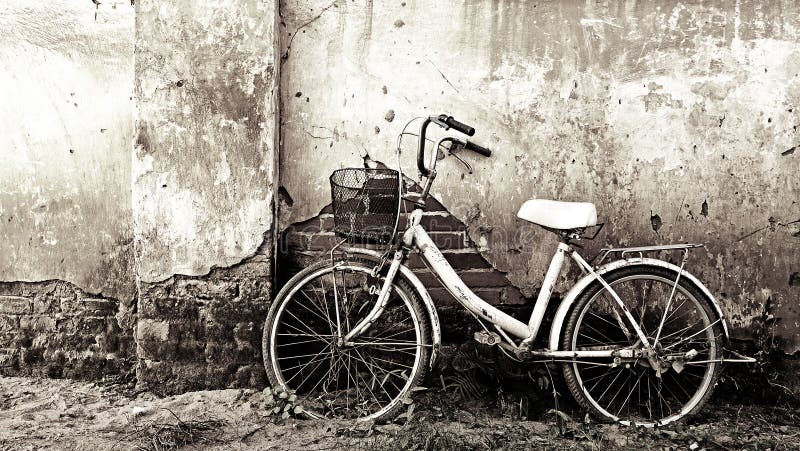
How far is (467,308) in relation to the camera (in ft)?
11.7

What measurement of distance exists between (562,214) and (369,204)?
94 centimetres

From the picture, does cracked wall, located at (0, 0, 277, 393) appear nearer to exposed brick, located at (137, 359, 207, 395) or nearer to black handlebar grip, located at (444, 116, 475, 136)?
exposed brick, located at (137, 359, 207, 395)

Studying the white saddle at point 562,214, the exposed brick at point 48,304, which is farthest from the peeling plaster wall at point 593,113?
the exposed brick at point 48,304

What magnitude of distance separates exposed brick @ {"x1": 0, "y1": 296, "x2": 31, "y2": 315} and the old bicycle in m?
1.52

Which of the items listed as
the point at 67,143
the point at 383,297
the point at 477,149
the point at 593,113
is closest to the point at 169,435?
the point at 383,297

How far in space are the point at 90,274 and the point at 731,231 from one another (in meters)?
3.62

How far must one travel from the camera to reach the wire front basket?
327cm

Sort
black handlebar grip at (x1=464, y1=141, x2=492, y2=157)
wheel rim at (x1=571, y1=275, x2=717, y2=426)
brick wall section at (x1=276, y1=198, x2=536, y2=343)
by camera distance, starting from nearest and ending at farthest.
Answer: black handlebar grip at (x1=464, y1=141, x2=492, y2=157) → wheel rim at (x1=571, y1=275, x2=717, y2=426) → brick wall section at (x1=276, y1=198, x2=536, y2=343)

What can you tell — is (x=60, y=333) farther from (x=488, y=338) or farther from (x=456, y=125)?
(x=456, y=125)

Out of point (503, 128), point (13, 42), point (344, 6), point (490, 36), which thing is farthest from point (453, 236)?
point (13, 42)

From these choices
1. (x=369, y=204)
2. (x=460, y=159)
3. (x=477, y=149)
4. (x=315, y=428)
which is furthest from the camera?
(x=460, y=159)

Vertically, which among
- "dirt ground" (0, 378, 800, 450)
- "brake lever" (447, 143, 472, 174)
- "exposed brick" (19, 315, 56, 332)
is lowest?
"dirt ground" (0, 378, 800, 450)

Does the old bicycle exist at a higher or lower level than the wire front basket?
lower

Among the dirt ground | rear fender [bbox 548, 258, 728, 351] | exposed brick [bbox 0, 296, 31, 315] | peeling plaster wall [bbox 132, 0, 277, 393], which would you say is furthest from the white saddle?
exposed brick [bbox 0, 296, 31, 315]
